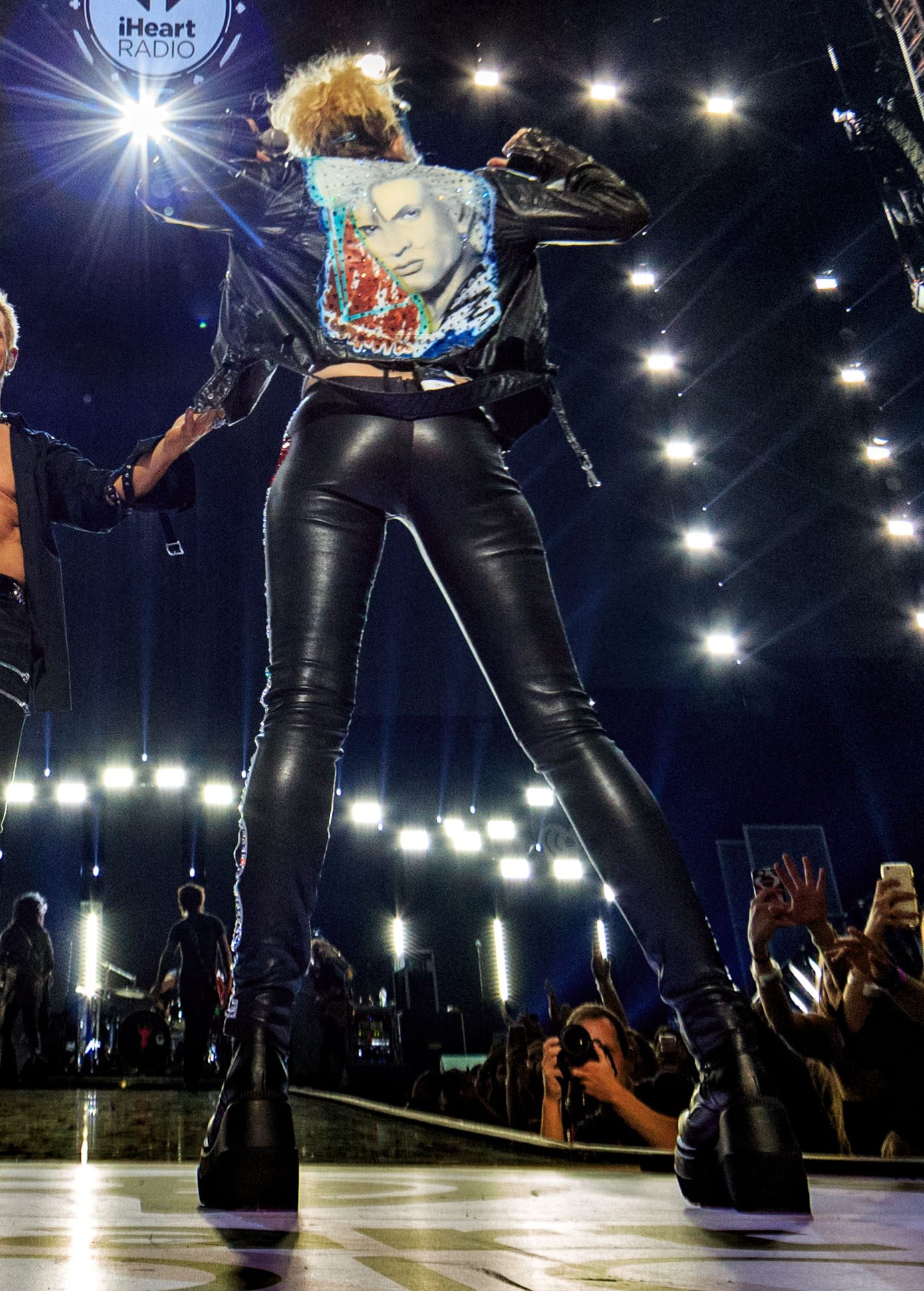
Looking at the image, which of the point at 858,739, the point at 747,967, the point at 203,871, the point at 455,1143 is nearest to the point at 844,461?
the point at 858,739

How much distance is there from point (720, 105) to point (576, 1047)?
16.6 feet

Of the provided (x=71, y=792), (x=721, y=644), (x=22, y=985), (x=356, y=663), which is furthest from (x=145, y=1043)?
(x=356, y=663)

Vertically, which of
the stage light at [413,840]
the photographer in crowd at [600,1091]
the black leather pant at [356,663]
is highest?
the stage light at [413,840]

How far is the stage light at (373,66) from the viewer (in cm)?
180

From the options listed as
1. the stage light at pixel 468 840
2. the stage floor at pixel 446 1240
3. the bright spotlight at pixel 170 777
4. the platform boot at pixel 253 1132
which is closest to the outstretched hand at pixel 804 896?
the stage floor at pixel 446 1240

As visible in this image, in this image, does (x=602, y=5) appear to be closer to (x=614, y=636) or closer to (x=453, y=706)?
(x=614, y=636)

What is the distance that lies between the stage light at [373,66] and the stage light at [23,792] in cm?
747

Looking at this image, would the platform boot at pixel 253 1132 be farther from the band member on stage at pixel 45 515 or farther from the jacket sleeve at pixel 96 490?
the jacket sleeve at pixel 96 490

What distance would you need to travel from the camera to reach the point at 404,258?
1.43 metres

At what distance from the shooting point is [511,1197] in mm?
1067

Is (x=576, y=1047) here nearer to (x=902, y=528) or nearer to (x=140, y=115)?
(x=140, y=115)

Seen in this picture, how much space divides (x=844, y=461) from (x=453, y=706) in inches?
148

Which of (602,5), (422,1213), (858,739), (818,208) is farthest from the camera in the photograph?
(858,739)

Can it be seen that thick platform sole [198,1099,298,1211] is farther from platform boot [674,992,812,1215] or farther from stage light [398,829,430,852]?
stage light [398,829,430,852]
